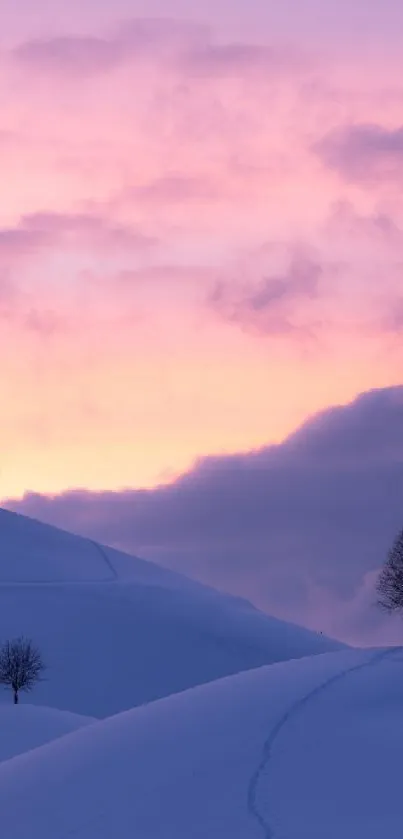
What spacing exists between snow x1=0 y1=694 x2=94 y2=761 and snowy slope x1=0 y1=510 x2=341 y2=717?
30248 millimetres

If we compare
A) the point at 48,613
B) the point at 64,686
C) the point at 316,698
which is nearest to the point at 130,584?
the point at 48,613

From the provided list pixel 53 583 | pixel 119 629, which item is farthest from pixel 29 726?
pixel 53 583

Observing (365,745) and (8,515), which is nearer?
(365,745)

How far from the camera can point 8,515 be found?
134 m

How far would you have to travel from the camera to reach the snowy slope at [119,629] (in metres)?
95.9

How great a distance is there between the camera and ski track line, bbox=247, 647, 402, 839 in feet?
83.9

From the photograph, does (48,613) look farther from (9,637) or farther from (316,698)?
(316,698)

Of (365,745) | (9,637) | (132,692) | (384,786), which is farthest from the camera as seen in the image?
(9,637)

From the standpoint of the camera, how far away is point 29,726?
56156mm

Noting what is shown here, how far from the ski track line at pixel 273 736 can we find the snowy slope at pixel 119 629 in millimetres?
53384

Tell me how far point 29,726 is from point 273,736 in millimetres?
27355

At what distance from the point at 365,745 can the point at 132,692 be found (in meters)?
66.0

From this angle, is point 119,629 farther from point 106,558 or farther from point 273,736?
point 273,736

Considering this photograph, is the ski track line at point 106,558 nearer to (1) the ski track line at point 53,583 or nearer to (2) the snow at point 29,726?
(1) the ski track line at point 53,583
